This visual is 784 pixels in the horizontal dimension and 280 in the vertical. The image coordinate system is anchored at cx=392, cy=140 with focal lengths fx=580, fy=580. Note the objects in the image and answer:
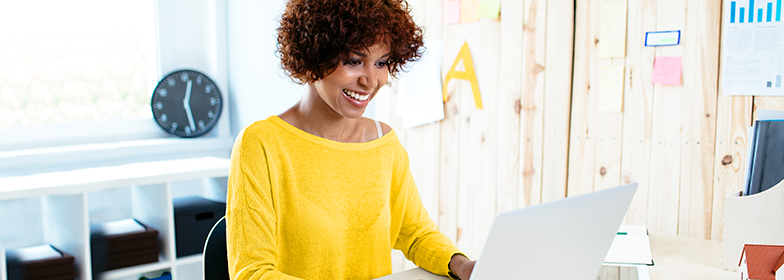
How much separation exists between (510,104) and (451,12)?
42 cm

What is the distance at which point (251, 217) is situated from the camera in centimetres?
107

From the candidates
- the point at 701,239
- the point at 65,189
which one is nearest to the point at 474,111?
the point at 701,239

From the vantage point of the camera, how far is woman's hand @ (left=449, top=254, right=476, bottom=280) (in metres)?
1.11

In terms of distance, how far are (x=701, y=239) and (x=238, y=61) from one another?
2.52 meters

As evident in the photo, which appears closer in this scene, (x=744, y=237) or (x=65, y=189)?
(x=744, y=237)

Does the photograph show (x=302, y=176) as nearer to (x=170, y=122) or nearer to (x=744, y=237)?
(x=744, y=237)

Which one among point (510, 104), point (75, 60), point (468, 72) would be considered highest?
point (75, 60)

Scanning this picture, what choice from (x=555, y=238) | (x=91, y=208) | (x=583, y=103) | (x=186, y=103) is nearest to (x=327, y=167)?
(x=555, y=238)

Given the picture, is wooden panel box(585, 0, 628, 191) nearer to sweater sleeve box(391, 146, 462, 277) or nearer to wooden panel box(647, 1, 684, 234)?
wooden panel box(647, 1, 684, 234)

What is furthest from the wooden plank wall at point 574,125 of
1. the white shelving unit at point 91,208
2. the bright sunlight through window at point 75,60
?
the bright sunlight through window at point 75,60

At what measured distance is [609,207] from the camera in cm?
90

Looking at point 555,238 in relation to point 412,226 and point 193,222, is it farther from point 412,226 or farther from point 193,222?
point 193,222

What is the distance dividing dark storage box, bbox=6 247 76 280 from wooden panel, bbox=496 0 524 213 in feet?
4.93

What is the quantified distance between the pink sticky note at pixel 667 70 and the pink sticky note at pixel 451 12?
2.39ft
